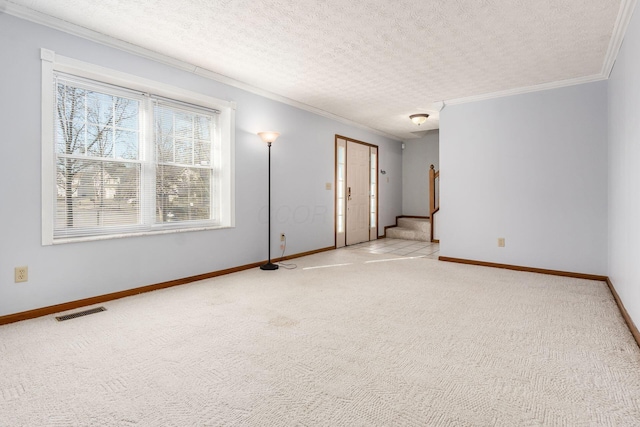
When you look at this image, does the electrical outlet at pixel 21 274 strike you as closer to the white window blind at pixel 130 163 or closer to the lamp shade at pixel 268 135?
the white window blind at pixel 130 163

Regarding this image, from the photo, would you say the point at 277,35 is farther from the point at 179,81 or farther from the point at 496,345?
the point at 496,345

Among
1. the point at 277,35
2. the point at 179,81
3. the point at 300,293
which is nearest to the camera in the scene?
the point at 277,35

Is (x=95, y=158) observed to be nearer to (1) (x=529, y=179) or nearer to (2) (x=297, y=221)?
(2) (x=297, y=221)

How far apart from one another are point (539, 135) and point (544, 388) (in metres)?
3.60

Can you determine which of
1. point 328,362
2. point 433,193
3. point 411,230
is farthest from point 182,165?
point 411,230

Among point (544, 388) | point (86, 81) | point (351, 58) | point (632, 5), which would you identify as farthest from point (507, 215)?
point (86, 81)

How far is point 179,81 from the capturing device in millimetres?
3701

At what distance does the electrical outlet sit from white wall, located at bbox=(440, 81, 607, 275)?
16.0 ft

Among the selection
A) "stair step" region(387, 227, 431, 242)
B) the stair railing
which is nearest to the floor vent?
the stair railing

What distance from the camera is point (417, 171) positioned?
324 inches

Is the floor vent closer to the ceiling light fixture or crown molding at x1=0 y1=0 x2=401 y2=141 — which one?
crown molding at x1=0 y1=0 x2=401 y2=141

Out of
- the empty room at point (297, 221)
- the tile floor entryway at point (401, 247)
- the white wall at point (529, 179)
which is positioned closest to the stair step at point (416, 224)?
the tile floor entryway at point (401, 247)

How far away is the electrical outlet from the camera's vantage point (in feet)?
8.76

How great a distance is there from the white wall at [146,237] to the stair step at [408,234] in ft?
6.89
